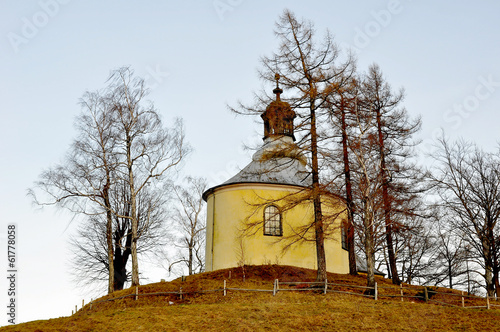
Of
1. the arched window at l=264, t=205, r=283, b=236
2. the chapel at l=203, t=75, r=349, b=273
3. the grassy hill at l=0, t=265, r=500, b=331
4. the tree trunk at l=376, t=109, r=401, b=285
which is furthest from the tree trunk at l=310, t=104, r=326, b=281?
the arched window at l=264, t=205, r=283, b=236

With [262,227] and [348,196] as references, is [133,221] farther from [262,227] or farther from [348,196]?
[348,196]

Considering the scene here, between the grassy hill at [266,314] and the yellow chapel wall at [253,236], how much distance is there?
3.85 metres

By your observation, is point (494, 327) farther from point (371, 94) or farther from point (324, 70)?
point (371, 94)

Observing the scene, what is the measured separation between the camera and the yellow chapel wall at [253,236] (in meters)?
25.4

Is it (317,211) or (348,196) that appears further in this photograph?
(348,196)

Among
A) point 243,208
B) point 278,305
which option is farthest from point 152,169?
point 278,305

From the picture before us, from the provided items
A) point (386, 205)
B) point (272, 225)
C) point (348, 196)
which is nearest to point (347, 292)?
point (386, 205)

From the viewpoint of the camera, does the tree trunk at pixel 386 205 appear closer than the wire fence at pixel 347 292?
No

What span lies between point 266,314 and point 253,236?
9075 millimetres

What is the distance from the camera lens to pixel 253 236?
25438mm

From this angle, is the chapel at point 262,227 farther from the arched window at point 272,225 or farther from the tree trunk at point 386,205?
the tree trunk at point 386,205

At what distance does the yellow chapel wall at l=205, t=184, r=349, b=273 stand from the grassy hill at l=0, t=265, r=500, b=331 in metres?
3.85

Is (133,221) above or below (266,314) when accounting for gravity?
above

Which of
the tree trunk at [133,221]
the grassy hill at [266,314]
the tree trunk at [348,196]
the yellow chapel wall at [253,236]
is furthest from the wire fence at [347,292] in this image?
the yellow chapel wall at [253,236]
